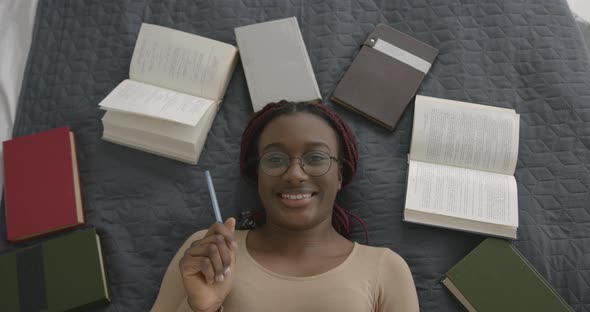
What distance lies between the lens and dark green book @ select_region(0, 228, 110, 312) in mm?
1166

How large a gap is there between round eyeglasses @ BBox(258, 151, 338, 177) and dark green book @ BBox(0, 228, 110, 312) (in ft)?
1.57

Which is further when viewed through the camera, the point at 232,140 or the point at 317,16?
the point at 317,16

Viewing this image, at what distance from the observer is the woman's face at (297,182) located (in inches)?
42.6

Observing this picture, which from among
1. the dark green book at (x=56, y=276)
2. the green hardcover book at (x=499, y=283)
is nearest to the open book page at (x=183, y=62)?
the dark green book at (x=56, y=276)

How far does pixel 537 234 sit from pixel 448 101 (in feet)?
1.32

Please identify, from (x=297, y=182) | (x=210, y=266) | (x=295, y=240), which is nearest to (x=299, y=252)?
(x=295, y=240)

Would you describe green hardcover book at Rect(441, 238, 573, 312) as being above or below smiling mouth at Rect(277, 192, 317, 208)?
below

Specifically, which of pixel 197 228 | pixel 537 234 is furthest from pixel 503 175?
pixel 197 228

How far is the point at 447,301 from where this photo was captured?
3.89ft

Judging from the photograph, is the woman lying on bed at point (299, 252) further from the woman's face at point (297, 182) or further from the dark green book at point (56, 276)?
the dark green book at point (56, 276)

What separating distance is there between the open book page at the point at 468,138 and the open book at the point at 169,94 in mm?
555

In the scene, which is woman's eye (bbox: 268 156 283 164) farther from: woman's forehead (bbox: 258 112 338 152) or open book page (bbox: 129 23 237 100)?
open book page (bbox: 129 23 237 100)

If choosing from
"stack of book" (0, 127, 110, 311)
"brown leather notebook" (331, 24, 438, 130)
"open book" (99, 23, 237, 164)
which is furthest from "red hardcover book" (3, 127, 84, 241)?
"brown leather notebook" (331, 24, 438, 130)

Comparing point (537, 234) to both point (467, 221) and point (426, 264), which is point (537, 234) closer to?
point (467, 221)
